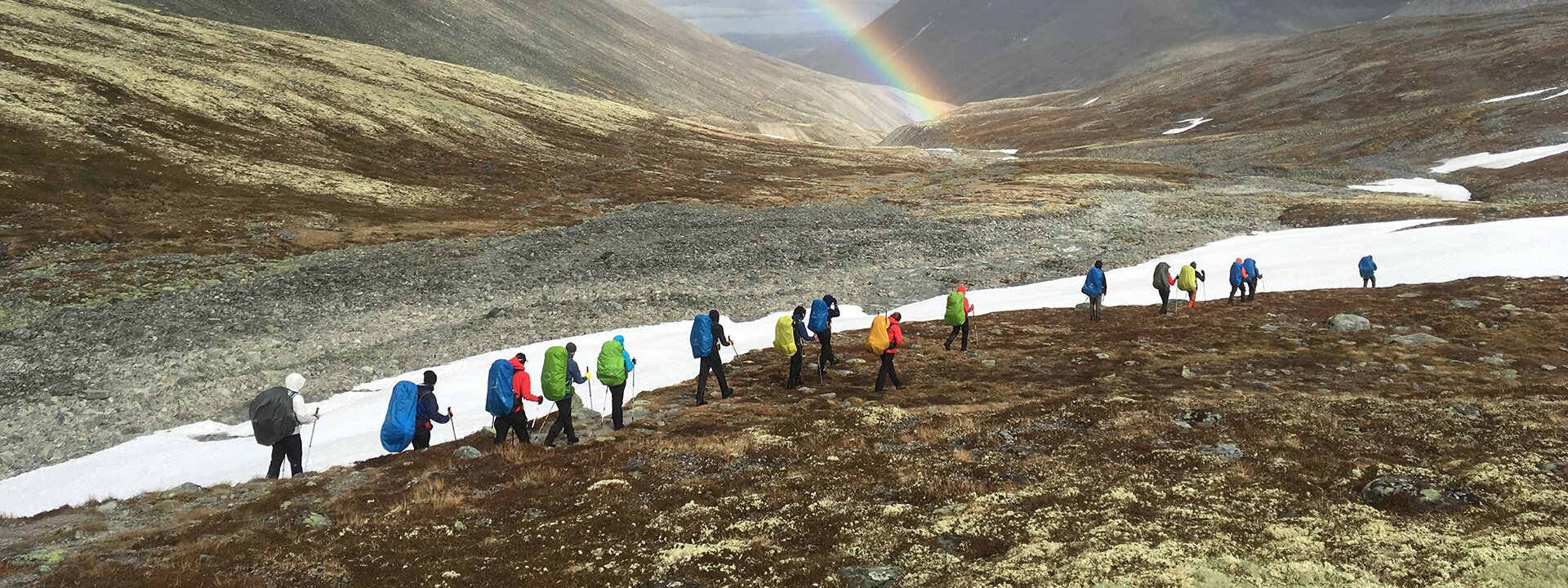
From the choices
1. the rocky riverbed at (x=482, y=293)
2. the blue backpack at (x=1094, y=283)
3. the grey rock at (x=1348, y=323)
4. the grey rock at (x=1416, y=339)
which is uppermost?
the rocky riverbed at (x=482, y=293)

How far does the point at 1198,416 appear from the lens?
16938 mm

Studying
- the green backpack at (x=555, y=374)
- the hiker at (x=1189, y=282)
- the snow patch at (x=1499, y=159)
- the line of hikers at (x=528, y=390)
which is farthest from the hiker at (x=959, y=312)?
the snow patch at (x=1499, y=159)

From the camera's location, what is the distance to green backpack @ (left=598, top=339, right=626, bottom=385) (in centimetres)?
1988

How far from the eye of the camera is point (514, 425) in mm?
19938

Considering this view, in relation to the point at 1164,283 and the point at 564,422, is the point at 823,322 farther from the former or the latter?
the point at 1164,283

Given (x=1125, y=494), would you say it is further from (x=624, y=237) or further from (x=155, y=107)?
(x=155, y=107)

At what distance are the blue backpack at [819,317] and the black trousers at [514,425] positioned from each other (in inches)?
368

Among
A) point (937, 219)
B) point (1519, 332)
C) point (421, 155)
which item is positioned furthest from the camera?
point (421, 155)

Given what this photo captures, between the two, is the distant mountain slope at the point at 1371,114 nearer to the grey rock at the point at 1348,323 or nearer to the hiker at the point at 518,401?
the grey rock at the point at 1348,323

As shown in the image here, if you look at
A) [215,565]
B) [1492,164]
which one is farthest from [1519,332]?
[1492,164]

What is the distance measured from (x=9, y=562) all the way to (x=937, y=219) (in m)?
60.1

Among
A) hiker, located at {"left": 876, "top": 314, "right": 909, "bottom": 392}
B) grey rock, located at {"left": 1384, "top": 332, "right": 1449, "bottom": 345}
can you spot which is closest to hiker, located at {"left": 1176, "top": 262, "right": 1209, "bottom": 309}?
grey rock, located at {"left": 1384, "top": 332, "right": 1449, "bottom": 345}

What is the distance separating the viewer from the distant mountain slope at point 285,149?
55.2 meters

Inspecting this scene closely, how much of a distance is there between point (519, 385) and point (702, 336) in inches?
221
